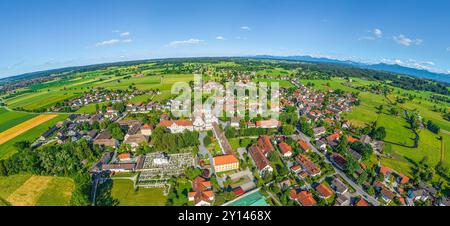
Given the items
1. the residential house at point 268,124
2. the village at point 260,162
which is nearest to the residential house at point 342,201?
the village at point 260,162

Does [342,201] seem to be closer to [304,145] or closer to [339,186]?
[339,186]

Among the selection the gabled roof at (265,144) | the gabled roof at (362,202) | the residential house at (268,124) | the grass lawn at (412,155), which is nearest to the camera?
the gabled roof at (362,202)

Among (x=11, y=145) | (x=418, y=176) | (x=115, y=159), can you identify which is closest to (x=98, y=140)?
(x=115, y=159)

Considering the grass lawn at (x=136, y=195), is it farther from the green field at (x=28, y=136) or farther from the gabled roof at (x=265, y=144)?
the green field at (x=28, y=136)

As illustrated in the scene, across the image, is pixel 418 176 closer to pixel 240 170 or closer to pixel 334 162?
pixel 334 162

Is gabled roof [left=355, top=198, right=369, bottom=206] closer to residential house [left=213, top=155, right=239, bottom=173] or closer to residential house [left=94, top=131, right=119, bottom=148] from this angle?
residential house [left=213, top=155, right=239, bottom=173]
